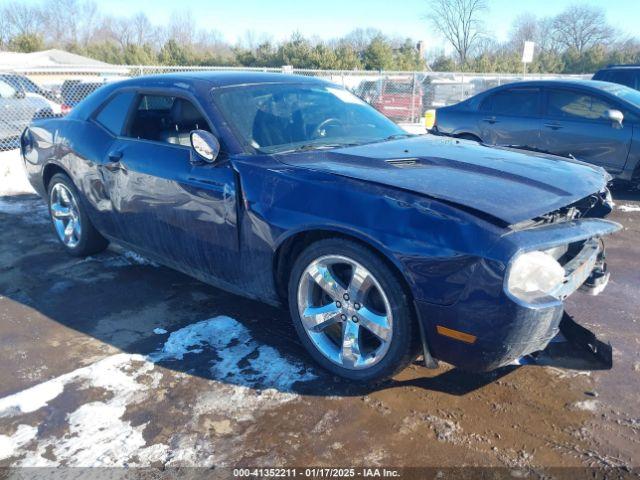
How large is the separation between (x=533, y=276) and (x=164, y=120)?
2861 millimetres

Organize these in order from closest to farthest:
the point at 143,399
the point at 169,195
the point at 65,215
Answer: the point at 143,399
the point at 169,195
the point at 65,215

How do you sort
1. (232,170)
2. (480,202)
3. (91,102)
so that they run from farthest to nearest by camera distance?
(91,102), (232,170), (480,202)

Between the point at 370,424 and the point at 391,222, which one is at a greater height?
the point at 391,222

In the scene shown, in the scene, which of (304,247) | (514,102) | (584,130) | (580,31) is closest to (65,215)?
(304,247)

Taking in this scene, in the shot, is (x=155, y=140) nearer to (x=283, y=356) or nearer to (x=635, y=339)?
(x=283, y=356)

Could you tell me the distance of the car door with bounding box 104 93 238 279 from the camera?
3.33 meters

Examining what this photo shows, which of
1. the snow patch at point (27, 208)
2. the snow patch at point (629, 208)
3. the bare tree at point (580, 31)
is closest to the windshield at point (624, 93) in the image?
the snow patch at point (629, 208)

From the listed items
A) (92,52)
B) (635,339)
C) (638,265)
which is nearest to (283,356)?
(635,339)

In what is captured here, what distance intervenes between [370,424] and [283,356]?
788mm

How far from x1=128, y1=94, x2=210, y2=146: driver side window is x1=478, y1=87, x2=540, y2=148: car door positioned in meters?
5.17

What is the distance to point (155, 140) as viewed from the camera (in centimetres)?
397

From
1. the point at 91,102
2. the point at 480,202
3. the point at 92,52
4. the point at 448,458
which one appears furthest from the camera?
the point at 92,52

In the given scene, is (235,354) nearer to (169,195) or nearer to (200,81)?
(169,195)

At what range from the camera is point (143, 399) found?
2.87 meters
